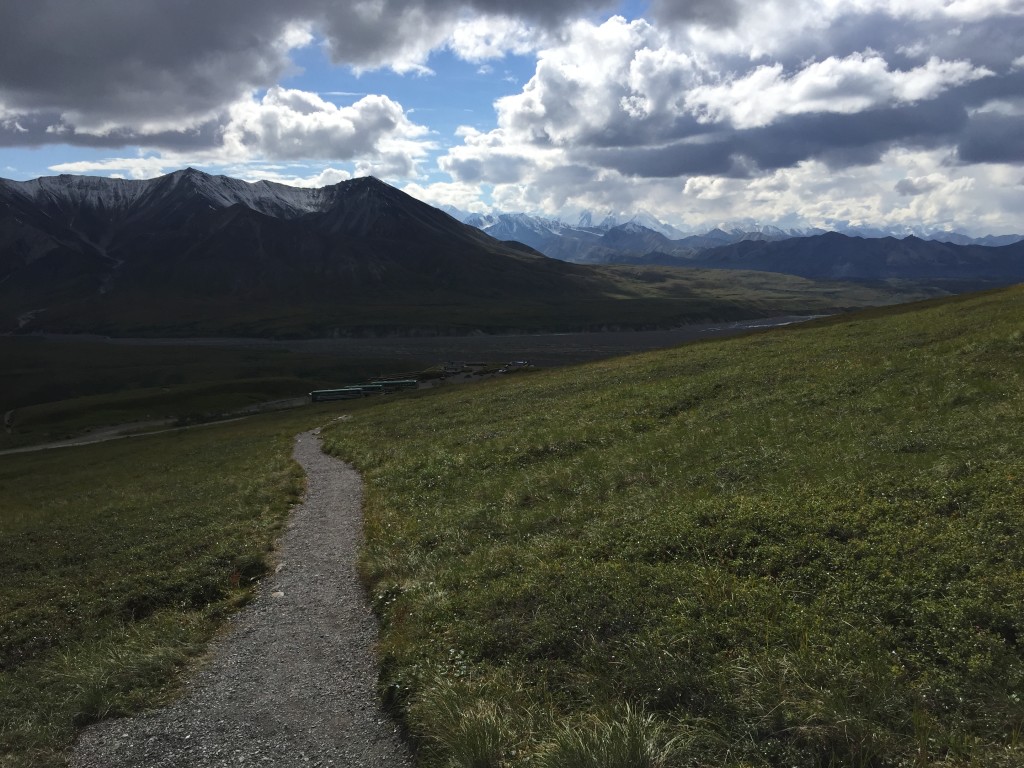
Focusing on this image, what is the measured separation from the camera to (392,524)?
74.9 ft

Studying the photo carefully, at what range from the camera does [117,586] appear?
19.5 m

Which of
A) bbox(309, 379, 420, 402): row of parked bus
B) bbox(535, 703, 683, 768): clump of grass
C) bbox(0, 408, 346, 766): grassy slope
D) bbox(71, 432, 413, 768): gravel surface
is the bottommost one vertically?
bbox(309, 379, 420, 402): row of parked bus

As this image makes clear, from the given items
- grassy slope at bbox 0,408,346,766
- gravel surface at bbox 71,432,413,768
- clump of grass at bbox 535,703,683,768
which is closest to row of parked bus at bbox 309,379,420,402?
grassy slope at bbox 0,408,346,766

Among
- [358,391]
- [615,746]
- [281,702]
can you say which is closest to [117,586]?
[281,702]

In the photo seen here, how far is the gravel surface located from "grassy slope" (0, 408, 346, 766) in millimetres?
884

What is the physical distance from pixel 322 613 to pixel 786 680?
11420mm

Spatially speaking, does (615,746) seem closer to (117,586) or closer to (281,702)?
(281,702)

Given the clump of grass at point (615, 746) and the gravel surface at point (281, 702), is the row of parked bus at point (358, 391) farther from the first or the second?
the clump of grass at point (615, 746)

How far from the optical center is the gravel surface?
11.1m

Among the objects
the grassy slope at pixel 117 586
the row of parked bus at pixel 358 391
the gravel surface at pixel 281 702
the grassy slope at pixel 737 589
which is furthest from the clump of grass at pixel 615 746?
the row of parked bus at pixel 358 391

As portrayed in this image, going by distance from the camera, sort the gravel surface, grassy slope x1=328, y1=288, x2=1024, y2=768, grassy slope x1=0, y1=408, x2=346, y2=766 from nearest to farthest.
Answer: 1. grassy slope x1=328, y1=288, x2=1024, y2=768
2. the gravel surface
3. grassy slope x1=0, y1=408, x2=346, y2=766

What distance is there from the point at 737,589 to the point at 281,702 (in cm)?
953

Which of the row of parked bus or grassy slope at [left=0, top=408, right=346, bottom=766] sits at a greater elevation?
grassy slope at [left=0, top=408, right=346, bottom=766]

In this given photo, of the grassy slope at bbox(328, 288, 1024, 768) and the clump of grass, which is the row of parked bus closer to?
the grassy slope at bbox(328, 288, 1024, 768)
